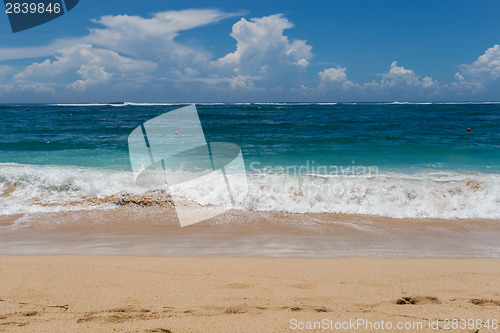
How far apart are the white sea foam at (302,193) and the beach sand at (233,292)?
7.96ft

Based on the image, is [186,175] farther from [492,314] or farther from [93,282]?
[492,314]

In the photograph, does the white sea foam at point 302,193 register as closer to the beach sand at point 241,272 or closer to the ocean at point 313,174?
the ocean at point 313,174

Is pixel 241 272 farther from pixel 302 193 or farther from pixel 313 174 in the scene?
pixel 313 174

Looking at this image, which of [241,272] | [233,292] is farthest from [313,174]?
[233,292]

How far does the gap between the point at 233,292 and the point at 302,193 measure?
4226 millimetres

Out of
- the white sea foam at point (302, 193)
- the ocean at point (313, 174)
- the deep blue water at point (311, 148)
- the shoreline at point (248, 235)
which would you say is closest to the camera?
the shoreline at point (248, 235)

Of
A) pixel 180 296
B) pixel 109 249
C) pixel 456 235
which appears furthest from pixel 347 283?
pixel 109 249

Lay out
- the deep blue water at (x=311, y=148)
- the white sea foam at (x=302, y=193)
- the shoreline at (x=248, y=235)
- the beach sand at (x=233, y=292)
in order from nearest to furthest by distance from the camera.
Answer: the beach sand at (x=233, y=292) < the shoreline at (x=248, y=235) < the white sea foam at (x=302, y=193) < the deep blue water at (x=311, y=148)

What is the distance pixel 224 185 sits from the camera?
7.39 m

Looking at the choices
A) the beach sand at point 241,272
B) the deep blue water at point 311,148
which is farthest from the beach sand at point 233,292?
the deep blue water at point 311,148

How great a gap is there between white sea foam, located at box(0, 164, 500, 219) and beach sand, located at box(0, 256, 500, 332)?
243cm

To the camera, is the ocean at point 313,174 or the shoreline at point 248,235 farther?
the ocean at point 313,174

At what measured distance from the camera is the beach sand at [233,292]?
265 centimetres

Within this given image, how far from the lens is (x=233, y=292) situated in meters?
3.19
